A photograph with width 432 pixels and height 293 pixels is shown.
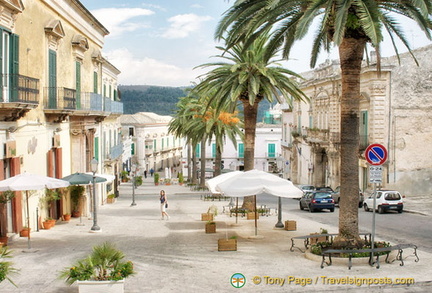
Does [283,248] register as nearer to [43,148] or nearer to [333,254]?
[333,254]

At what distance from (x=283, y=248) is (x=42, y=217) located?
9775mm

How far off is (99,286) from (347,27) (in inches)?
353

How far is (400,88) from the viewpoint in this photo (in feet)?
126

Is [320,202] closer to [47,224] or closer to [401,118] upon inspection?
[401,118]

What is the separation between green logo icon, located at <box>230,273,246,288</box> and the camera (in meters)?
12.1

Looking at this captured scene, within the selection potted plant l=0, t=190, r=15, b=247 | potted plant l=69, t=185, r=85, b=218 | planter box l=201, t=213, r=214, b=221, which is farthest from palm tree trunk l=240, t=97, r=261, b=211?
potted plant l=0, t=190, r=15, b=247

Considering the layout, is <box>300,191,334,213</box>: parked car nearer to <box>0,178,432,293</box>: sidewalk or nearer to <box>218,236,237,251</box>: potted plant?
<box>0,178,432,293</box>: sidewalk

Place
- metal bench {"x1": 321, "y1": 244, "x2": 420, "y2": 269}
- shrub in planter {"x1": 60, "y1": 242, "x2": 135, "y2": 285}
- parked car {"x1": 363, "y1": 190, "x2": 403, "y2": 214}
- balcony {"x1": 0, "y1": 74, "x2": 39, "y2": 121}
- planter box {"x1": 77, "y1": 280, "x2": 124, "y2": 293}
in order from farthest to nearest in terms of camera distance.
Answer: parked car {"x1": 363, "y1": 190, "x2": 403, "y2": 214} < balcony {"x1": 0, "y1": 74, "x2": 39, "y2": 121} < metal bench {"x1": 321, "y1": 244, "x2": 420, "y2": 269} < shrub in planter {"x1": 60, "y1": 242, "x2": 135, "y2": 285} < planter box {"x1": 77, "y1": 280, "x2": 124, "y2": 293}

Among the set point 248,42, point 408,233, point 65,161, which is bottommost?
point 408,233

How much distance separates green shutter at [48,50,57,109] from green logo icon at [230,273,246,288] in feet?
39.8

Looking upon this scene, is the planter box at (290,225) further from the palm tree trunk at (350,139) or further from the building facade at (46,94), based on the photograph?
the building facade at (46,94)

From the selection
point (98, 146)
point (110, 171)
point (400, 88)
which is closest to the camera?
point (98, 146)

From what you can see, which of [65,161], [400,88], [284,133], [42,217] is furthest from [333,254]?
[284,133]

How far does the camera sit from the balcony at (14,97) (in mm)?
16297
